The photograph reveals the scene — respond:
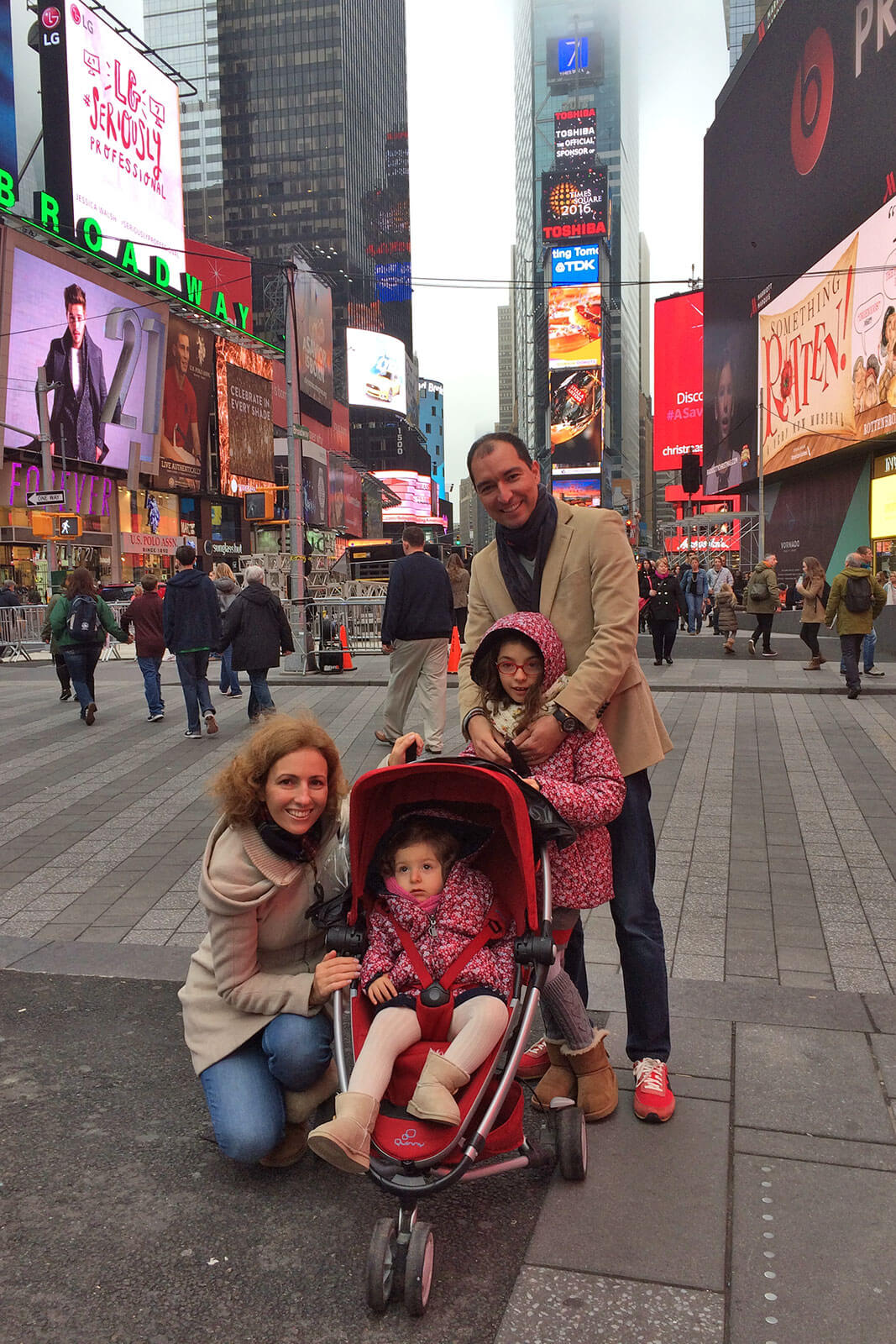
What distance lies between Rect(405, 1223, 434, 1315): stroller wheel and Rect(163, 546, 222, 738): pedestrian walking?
8.24 metres

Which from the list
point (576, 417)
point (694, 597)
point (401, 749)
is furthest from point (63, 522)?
point (576, 417)

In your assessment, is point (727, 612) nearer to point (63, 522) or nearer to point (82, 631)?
point (82, 631)

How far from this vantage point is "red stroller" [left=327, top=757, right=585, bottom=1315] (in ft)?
7.07

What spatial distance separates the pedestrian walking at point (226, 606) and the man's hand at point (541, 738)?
9572mm

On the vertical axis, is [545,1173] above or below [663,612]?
below

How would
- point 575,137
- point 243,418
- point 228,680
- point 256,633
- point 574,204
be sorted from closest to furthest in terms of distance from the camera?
point 256,633, point 228,680, point 243,418, point 574,204, point 575,137

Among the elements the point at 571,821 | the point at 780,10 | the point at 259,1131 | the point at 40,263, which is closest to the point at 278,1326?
the point at 259,1131

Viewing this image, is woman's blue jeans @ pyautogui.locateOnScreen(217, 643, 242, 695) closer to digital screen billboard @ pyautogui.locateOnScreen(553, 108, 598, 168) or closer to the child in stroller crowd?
the child in stroller crowd

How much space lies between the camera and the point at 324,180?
122 m

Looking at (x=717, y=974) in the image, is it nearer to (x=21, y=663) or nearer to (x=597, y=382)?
(x=21, y=663)

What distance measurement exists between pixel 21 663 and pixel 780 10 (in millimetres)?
35990

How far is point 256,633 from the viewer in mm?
10039

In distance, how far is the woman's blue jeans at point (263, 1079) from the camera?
105 inches

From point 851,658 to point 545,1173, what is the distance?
32.9 feet
